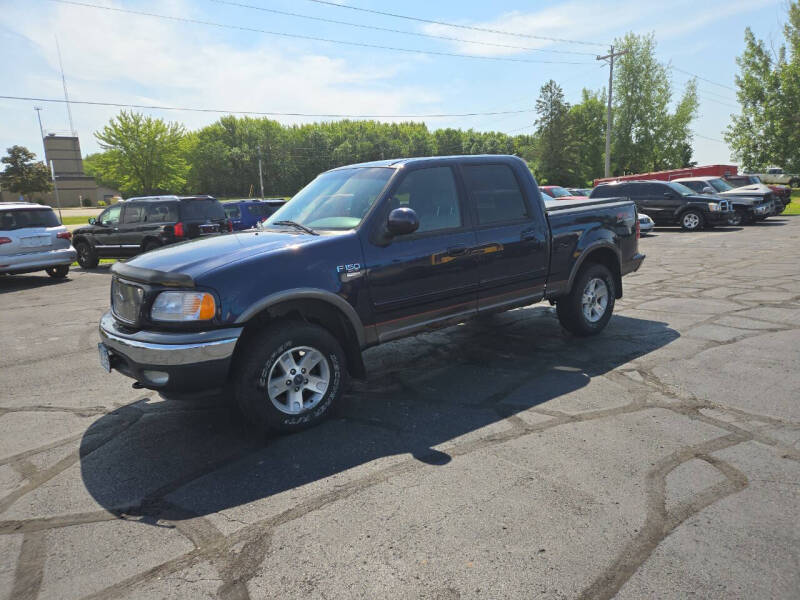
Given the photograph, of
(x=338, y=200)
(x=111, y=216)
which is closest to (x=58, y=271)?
(x=111, y=216)

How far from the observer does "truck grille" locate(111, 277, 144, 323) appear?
372 cm

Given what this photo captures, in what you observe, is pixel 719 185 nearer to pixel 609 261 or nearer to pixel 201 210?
Answer: pixel 609 261

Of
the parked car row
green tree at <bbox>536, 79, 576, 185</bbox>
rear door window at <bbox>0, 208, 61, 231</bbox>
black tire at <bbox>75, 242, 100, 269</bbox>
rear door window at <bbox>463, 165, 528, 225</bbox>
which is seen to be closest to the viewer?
rear door window at <bbox>463, 165, 528, 225</bbox>

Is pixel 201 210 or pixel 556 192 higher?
pixel 201 210

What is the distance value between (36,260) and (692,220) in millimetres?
19739

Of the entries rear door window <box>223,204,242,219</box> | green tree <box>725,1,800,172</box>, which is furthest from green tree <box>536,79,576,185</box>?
rear door window <box>223,204,242,219</box>

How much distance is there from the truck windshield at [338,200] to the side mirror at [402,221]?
317mm

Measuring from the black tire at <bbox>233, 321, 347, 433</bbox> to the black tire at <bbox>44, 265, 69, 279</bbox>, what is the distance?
37.6 ft

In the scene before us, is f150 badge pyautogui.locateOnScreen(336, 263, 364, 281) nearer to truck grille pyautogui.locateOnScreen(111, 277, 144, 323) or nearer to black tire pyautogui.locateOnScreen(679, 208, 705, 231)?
truck grille pyautogui.locateOnScreen(111, 277, 144, 323)

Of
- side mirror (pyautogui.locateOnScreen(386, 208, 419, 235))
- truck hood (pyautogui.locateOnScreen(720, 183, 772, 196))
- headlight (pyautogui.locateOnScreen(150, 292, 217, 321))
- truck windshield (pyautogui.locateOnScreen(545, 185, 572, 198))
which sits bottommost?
truck hood (pyautogui.locateOnScreen(720, 183, 772, 196))

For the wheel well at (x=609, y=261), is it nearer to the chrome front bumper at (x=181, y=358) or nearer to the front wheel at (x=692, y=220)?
the chrome front bumper at (x=181, y=358)

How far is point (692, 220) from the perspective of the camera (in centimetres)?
1872

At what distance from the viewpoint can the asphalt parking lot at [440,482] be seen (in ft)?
7.72

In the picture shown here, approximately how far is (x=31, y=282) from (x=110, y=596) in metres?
13.0
